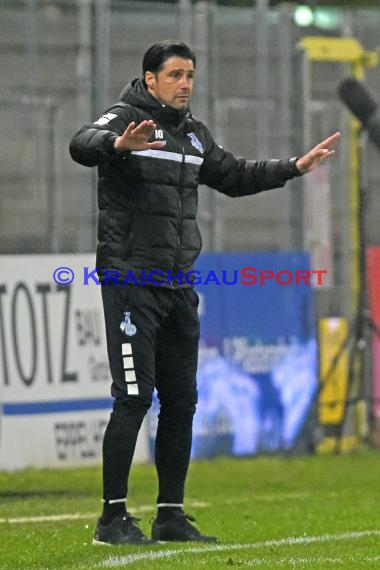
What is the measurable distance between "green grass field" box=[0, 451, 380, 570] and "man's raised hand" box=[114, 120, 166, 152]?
166 cm

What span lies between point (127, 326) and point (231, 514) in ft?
7.14

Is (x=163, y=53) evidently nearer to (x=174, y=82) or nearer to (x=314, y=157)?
(x=174, y=82)

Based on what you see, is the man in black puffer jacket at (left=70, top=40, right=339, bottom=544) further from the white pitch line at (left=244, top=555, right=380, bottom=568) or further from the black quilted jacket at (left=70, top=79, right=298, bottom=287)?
the white pitch line at (left=244, top=555, right=380, bottom=568)

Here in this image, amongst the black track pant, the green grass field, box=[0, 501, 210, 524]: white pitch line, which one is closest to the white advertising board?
the green grass field

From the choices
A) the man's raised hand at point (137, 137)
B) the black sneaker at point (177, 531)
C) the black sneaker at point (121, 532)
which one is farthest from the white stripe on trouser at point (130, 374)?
the man's raised hand at point (137, 137)

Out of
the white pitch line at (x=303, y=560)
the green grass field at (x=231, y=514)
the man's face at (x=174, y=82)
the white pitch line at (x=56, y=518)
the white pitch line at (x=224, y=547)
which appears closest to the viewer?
the white pitch line at (x=303, y=560)

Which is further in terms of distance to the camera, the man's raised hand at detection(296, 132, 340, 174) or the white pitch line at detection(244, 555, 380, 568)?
the man's raised hand at detection(296, 132, 340, 174)

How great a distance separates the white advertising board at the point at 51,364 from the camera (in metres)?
12.0

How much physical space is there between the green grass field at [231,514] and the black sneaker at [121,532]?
78 millimetres

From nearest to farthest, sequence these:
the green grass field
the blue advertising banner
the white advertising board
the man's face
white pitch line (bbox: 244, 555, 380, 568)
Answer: white pitch line (bbox: 244, 555, 380, 568) → the green grass field → the man's face → the white advertising board → the blue advertising banner

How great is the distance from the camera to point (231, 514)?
9000 millimetres

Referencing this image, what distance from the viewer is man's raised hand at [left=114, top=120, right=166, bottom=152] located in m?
6.74

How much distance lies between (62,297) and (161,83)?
5.30 meters

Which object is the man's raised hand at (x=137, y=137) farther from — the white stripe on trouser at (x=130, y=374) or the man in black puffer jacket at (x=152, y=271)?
the white stripe on trouser at (x=130, y=374)
